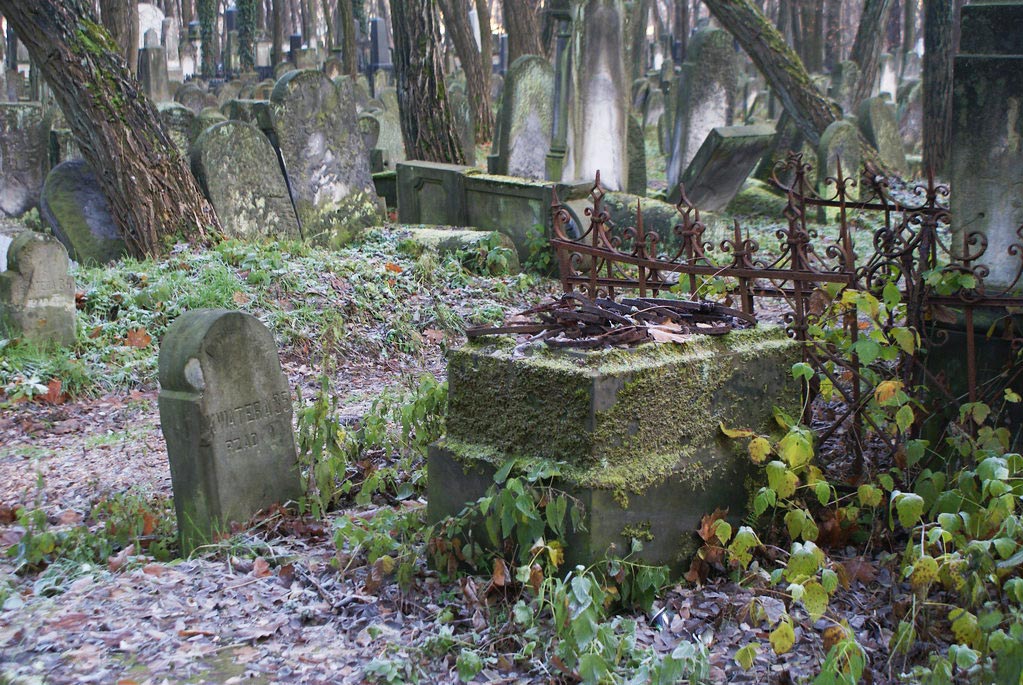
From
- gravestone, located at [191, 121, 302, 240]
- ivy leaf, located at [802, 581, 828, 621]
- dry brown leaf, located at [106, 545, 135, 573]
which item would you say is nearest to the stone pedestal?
ivy leaf, located at [802, 581, 828, 621]

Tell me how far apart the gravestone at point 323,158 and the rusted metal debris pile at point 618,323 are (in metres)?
7.30

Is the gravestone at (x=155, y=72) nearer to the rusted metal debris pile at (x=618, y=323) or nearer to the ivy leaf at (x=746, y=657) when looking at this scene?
the rusted metal debris pile at (x=618, y=323)

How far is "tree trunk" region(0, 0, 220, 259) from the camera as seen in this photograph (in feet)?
32.1

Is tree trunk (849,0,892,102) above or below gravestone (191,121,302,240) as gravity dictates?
above

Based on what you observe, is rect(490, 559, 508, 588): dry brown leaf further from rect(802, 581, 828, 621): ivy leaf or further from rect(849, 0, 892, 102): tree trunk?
rect(849, 0, 892, 102): tree trunk

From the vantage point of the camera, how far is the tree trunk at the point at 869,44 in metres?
18.9

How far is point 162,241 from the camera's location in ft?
32.8

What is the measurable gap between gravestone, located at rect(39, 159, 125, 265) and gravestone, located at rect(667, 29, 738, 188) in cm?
762

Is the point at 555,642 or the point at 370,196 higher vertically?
the point at 370,196

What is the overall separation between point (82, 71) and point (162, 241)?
1.70 meters

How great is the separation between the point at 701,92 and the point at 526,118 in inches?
120

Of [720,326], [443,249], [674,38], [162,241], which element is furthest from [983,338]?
[674,38]

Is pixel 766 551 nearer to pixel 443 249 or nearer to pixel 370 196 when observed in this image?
pixel 443 249

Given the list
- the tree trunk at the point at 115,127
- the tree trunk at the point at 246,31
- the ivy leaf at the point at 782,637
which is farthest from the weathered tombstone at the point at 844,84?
the tree trunk at the point at 246,31
